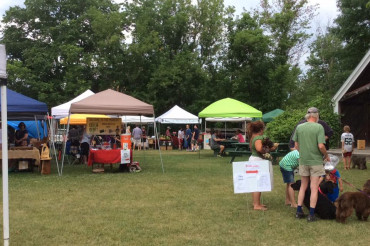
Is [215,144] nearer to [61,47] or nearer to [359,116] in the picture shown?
[359,116]

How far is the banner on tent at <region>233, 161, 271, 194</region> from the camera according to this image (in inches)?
244

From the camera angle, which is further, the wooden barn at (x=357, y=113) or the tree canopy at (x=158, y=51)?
the tree canopy at (x=158, y=51)

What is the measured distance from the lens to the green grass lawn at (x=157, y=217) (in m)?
5.04

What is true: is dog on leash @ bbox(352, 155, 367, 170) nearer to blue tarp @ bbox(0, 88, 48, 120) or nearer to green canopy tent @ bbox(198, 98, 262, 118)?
green canopy tent @ bbox(198, 98, 262, 118)

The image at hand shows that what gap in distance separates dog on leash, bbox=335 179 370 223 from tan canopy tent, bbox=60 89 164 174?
22.8ft

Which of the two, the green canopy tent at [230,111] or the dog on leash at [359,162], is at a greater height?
the green canopy tent at [230,111]

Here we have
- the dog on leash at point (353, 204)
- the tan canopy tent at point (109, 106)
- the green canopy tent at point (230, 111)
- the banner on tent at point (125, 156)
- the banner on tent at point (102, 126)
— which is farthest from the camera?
the green canopy tent at point (230, 111)

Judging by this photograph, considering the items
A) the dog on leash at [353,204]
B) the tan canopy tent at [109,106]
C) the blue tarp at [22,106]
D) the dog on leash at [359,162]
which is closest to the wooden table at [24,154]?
the blue tarp at [22,106]

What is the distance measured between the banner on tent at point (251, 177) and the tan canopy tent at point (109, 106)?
19.4ft

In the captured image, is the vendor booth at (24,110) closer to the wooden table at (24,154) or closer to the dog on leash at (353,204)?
the wooden table at (24,154)

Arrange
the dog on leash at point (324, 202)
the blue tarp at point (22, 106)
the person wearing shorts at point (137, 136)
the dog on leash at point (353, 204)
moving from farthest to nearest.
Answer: the person wearing shorts at point (137, 136) → the blue tarp at point (22, 106) → the dog on leash at point (324, 202) → the dog on leash at point (353, 204)

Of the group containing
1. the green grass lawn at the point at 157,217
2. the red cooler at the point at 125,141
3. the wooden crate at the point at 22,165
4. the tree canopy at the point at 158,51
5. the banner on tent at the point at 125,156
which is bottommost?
the green grass lawn at the point at 157,217

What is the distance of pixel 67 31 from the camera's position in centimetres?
3412

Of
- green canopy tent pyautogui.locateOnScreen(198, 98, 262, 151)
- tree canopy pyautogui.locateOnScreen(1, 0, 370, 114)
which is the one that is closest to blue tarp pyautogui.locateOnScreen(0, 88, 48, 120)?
green canopy tent pyautogui.locateOnScreen(198, 98, 262, 151)
